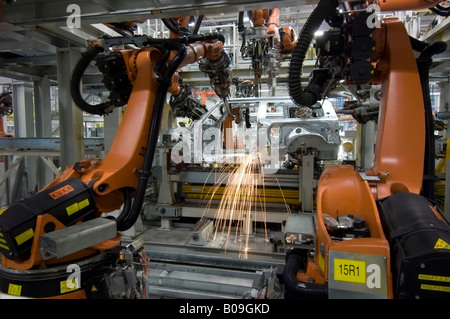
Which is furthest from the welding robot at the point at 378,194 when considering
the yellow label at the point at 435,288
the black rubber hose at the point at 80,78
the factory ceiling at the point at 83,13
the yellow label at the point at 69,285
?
the black rubber hose at the point at 80,78

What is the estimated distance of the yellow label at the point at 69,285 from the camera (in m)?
1.74

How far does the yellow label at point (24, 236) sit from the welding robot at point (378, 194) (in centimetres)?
156

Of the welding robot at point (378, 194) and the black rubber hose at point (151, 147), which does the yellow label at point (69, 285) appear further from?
the welding robot at point (378, 194)

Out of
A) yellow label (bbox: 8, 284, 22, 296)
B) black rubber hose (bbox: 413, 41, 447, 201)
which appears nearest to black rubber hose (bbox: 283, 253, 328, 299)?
black rubber hose (bbox: 413, 41, 447, 201)

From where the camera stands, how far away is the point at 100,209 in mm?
2160

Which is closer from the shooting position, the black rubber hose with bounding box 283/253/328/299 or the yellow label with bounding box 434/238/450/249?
the yellow label with bounding box 434/238/450/249

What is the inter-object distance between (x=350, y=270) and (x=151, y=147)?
1.74m

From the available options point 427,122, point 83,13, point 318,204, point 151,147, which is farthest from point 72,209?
point 427,122

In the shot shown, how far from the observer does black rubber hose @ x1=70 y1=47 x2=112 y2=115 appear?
275 cm

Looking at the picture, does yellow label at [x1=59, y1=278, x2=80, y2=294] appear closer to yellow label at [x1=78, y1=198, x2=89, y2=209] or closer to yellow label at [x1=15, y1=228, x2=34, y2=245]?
yellow label at [x1=15, y1=228, x2=34, y2=245]

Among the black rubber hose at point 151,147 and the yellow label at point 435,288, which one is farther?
the black rubber hose at point 151,147

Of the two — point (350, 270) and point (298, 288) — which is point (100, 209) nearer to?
point (298, 288)

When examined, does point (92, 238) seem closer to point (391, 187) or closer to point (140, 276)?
point (140, 276)
